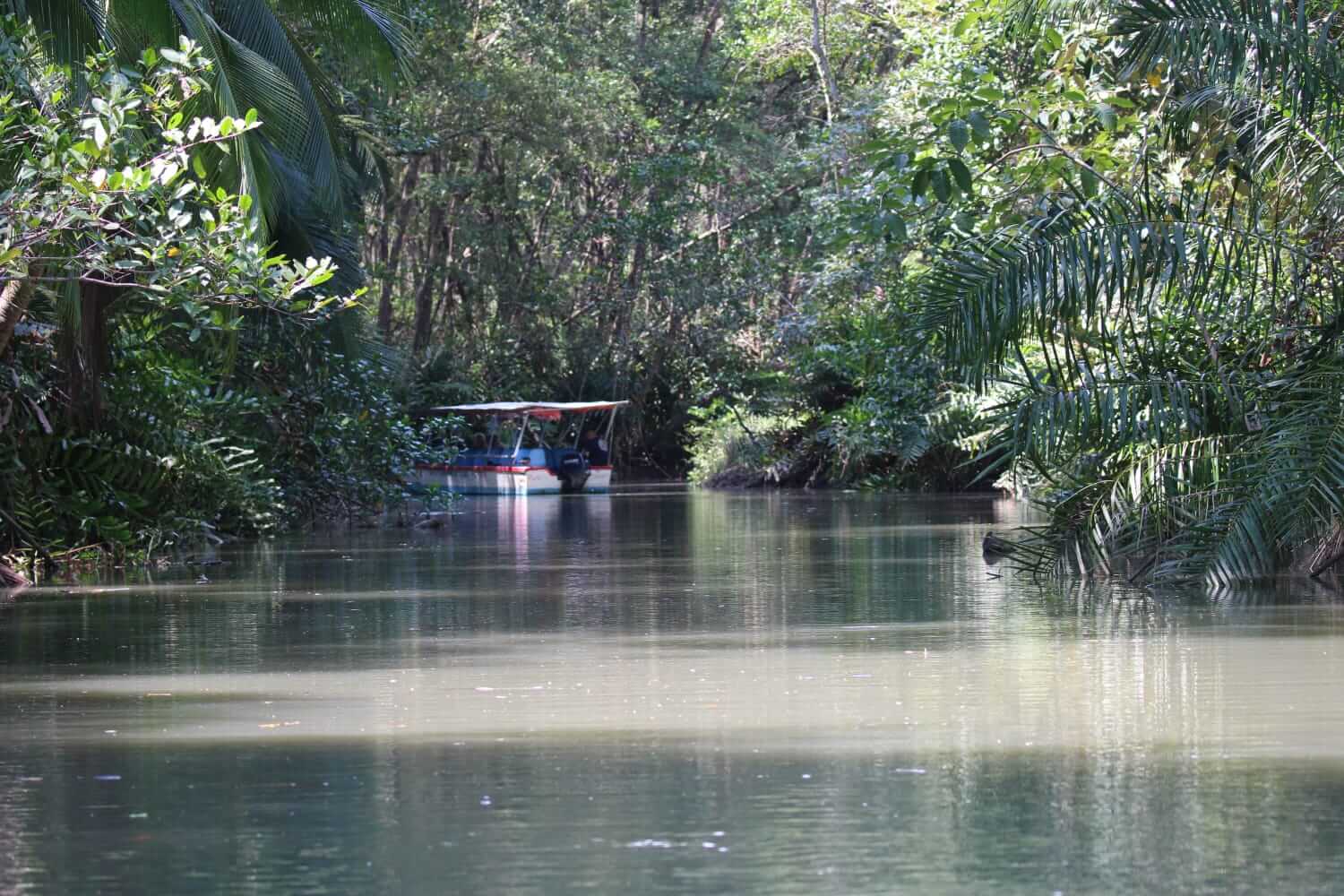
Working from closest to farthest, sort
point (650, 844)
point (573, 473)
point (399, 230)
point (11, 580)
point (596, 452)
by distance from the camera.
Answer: point (650, 844) < point (11, 580) < point (573, 473) < point (596, 452) < point (399, 230)

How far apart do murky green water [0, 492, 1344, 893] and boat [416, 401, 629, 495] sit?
2549cm

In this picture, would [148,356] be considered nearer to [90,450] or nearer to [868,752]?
[90,450]

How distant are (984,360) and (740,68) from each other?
33499 mm

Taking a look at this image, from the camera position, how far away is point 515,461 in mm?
40406

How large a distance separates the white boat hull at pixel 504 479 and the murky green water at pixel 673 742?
83.1 feet

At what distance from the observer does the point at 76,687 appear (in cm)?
920

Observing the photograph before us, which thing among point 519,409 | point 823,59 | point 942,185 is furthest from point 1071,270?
point 823,59

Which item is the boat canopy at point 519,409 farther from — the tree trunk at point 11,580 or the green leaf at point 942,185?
the green leaf at point 942,185

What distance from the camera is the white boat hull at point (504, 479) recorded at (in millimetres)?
39938

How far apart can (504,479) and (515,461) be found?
48 cm

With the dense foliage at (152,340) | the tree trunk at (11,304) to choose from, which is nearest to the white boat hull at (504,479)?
the dense foliage at (152,340)

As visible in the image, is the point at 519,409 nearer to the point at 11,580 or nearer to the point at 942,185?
the point at 11,580

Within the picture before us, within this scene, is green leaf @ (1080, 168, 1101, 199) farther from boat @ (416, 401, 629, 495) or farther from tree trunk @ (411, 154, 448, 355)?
tree trunk @ (411, 154, 448, 355)

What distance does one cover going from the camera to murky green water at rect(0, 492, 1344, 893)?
5.30m
